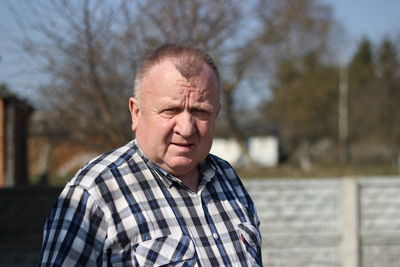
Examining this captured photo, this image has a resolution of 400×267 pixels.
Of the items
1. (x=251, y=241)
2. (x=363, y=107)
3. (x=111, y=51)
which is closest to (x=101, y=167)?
(x=251, y=241)

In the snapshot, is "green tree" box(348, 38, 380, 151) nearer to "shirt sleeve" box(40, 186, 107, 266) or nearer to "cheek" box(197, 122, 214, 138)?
"cheek" box(197, 122, 214, 138)

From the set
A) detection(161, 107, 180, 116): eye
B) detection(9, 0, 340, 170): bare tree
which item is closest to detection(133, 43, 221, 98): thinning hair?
detection(161, 107, 180, 116): eye

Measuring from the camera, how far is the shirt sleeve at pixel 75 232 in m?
1.64

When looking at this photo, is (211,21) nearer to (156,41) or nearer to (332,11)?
(156,41)

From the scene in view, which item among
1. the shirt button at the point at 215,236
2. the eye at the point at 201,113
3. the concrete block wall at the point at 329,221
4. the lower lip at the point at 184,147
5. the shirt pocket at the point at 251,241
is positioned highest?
the eye at the point at 201,113

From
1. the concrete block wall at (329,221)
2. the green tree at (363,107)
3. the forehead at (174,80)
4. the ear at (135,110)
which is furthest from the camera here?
the green tree at (363,107)

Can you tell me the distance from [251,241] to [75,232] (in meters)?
0.69

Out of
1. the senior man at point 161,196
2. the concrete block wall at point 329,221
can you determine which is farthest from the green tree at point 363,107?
the senior man at point 161,196

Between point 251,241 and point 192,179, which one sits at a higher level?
point 192,179

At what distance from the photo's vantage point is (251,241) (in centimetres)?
203

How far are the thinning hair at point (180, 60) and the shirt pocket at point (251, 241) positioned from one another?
1.84ft

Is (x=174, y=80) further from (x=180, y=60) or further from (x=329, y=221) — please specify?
(x=329, y=221)

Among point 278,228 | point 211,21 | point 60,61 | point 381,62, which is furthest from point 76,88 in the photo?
point 381,62

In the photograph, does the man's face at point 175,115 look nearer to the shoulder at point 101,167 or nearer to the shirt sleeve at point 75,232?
the shoulder at point 101,167
